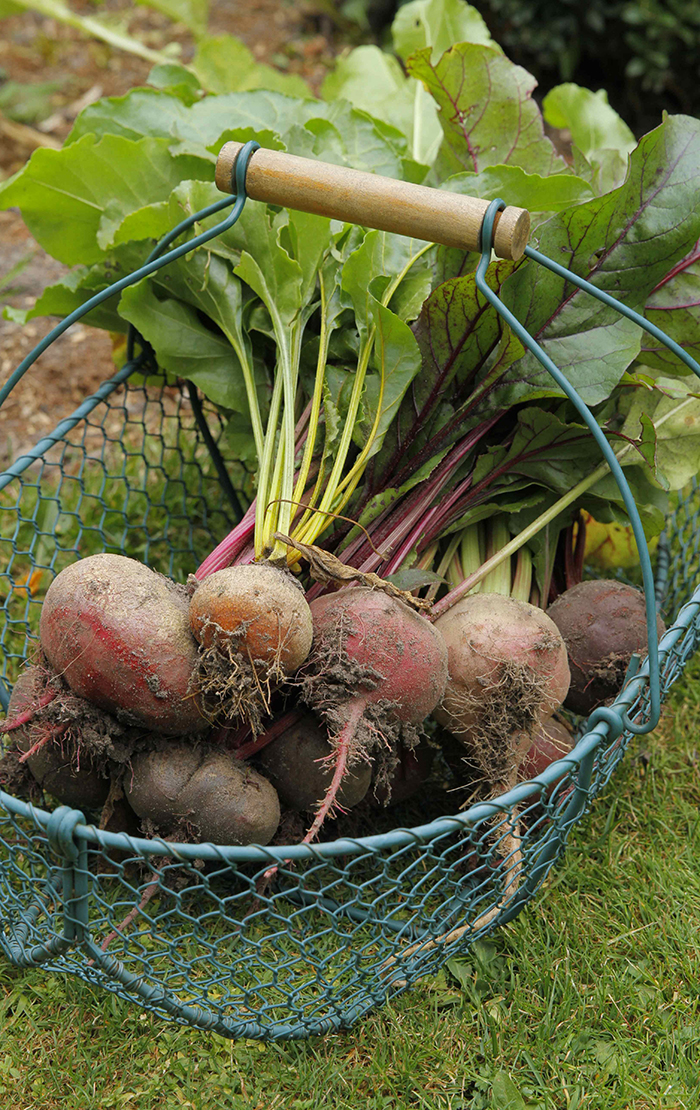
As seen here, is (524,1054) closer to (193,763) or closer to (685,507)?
(193,763)

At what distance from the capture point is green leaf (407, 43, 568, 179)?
209cm

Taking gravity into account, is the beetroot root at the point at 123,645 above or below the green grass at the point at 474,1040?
above

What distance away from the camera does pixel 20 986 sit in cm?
163

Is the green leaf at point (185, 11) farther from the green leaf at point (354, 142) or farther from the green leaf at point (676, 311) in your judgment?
the green leaf at point (676, 311)

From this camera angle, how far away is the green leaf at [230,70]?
9.23 ft

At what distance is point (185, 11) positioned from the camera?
4312 millimetres

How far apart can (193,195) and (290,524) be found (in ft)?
2.38

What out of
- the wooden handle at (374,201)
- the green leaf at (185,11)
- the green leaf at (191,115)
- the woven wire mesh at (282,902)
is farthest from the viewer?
the green leaf at (185,11)

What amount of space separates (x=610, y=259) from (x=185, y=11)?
11.0ft

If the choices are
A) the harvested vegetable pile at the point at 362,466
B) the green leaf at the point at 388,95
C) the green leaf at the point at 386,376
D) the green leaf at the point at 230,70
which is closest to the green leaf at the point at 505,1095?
the harvested vegetable pile at the point at 362,466

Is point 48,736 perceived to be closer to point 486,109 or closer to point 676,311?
point 676,311

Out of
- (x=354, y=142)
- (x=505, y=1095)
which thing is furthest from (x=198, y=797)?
(x=354, y=142)

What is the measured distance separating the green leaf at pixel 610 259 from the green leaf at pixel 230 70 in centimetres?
137

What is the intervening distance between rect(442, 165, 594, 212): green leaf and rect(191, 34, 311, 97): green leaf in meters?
1.09
